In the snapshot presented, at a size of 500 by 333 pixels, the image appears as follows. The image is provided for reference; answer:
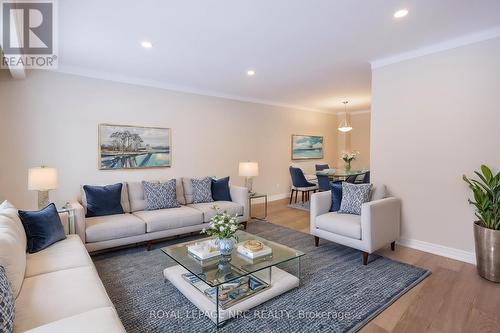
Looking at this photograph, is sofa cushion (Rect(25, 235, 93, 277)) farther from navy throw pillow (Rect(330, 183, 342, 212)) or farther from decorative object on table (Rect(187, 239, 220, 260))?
navy throw pillow (Rect(330, 183, 342, 212))

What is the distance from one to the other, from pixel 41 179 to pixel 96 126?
1.34m

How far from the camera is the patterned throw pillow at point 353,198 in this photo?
3480 mm

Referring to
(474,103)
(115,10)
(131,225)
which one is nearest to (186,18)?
(115,10)

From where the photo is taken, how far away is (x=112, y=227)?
329cm

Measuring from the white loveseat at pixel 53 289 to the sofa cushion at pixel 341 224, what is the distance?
2.56 metres

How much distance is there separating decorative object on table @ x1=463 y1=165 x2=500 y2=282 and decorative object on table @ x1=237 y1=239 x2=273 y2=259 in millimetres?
2177

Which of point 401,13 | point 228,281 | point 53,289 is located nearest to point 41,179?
point 53,289

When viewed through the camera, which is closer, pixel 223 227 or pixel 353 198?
pixel 223 227

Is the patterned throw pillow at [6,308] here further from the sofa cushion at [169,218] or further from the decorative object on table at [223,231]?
the sofa cushion at [169,218]

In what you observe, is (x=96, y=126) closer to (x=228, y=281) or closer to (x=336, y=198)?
(x=228, y=281)

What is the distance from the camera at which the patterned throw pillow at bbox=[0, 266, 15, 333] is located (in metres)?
1.24

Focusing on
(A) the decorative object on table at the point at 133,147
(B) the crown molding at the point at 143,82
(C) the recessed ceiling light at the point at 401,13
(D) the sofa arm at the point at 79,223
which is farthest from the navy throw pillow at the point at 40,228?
(C) the recessed ceiling light at the point at 401,13

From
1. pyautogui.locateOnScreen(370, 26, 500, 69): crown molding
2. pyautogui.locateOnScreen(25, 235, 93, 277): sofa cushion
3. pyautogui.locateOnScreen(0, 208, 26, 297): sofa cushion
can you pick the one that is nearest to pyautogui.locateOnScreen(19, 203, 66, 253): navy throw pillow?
pyautogui.locateOnScreen(25, 235, 93, 277): sofa cushion

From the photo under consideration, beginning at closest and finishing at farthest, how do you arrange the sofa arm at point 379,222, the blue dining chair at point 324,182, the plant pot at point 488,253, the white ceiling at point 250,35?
the white ceiling at point 250,35, the plant pot at point 488,253, the sofa arm at point 379,222, the blue dining chair at point 324,182
